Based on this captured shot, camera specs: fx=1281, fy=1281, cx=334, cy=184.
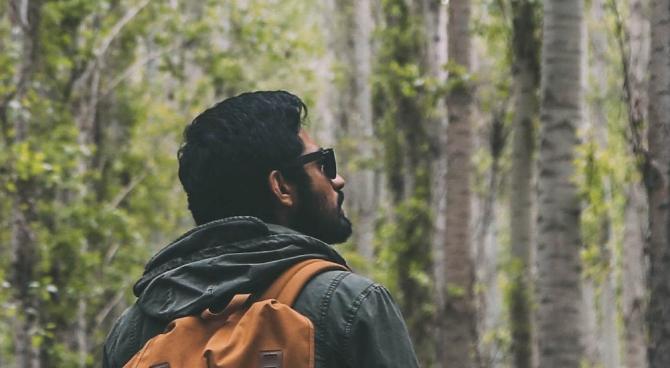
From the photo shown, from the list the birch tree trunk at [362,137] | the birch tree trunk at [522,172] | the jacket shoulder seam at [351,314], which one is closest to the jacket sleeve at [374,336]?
the jacket shoulder seam at [351,314]

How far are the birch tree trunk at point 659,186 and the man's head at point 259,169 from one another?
435 centimetres

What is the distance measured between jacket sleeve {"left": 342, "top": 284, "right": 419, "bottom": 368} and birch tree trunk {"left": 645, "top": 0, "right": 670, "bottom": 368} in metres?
4.58

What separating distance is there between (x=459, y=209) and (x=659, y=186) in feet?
16.9

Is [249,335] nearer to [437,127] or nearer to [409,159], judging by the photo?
[437,127]

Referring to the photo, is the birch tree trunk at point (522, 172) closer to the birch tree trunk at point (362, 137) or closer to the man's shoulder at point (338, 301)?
the birch tree trunk at point (362, 137)

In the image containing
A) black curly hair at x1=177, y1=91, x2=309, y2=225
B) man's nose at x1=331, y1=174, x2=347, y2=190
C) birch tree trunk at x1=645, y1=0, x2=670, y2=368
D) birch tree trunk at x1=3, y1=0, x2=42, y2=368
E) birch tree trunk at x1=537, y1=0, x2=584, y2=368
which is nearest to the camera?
black curly hair at x1=177, y1=91, x2=309, y2=225

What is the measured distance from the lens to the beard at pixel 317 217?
2852 mm

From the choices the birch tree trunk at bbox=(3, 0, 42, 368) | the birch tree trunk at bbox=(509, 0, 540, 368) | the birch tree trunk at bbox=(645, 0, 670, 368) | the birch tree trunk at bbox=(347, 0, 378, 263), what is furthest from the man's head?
the birch tree trunk at bbox=(347, 0, 378, 263)

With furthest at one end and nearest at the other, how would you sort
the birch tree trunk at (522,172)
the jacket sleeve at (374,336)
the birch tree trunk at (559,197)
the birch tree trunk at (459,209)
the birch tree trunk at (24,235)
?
1. the birch tree trunk at (522,172)
2. the birch tree trunk at (459,209)
3. the birch tree trunk at (24,235)
4. the birch tree trunk at (559,197)
5. the jacket sleeve at (374,336)

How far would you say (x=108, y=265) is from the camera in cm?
1969

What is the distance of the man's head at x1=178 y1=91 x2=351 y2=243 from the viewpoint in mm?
2795

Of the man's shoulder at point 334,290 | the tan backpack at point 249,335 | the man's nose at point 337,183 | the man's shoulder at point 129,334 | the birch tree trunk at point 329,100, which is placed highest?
the man's nose at point 337,183

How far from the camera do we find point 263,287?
262 cm

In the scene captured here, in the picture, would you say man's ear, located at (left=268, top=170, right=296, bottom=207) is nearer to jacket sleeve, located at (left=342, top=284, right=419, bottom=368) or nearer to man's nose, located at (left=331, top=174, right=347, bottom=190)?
man's nose, located at (left=331, top=174, right=347, bottom=190)
